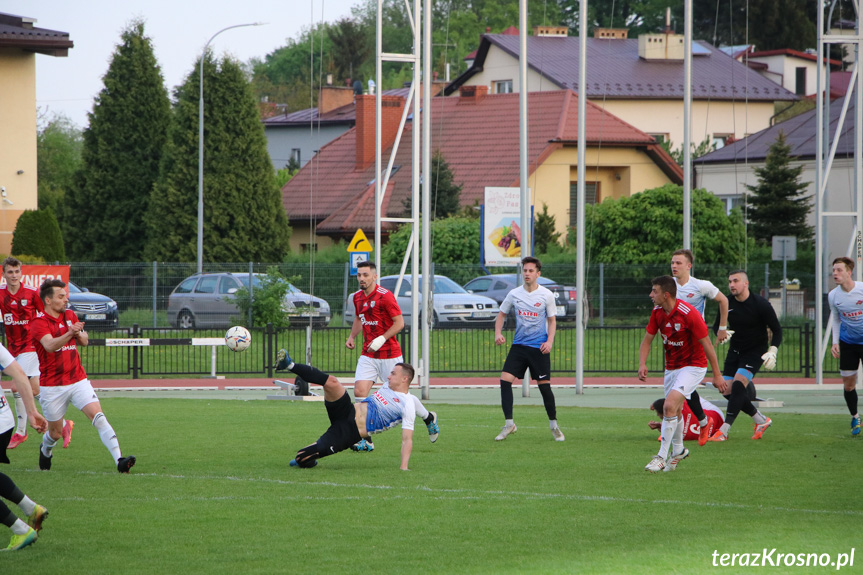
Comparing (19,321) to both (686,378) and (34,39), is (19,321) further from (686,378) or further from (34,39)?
(34,39)

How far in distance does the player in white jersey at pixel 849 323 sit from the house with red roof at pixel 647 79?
4387 cm

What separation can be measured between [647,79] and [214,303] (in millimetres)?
35295

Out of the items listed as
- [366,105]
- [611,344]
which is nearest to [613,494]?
[611,344]

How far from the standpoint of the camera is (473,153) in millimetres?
53375

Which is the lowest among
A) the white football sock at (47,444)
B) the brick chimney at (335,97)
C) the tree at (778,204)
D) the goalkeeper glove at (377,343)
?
the white football sock at (47,444)

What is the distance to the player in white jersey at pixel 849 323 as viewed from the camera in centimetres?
1429

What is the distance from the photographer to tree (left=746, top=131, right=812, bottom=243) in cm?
4519

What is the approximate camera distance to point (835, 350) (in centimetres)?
1460

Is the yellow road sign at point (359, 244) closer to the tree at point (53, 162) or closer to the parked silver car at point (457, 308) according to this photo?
the parked silver car at point (457, 308)

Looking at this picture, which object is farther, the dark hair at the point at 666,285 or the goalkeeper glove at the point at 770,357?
the goalkeeper glove at the point at 770,357

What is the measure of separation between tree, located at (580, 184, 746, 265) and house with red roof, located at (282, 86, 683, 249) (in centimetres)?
971

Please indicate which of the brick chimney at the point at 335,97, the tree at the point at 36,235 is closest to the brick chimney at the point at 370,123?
the brick chimney at the point at 335,97

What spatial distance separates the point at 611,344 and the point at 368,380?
1534 cm

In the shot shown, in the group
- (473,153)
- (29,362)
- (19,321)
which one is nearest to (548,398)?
(29,362)
